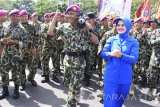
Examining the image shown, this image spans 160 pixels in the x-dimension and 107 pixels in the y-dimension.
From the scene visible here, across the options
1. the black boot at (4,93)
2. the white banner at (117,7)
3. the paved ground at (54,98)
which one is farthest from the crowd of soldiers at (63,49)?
the white banner at (117,7)

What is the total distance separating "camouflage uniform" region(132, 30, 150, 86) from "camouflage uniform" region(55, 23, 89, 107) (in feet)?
10.3

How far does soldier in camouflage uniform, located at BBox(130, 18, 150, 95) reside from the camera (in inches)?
322

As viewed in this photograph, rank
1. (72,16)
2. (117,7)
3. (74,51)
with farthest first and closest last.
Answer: (117,7)
(74,51)
(72,16)

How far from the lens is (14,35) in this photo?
6566mm

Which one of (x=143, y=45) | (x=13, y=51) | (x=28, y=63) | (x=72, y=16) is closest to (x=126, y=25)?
(x=72, y=16)

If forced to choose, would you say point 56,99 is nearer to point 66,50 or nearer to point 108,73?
point 66,50

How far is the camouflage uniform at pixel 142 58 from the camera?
8.20 m

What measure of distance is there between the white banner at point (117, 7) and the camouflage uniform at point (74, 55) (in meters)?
4.96

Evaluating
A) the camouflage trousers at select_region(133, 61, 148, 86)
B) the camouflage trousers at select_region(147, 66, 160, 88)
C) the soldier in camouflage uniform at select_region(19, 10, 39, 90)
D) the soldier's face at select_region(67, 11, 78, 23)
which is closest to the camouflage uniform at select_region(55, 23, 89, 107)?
the soldier's face at select_region(67, 11, 78, 23)

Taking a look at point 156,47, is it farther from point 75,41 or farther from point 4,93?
point 4,93

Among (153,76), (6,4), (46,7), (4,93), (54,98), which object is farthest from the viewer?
(6,4)

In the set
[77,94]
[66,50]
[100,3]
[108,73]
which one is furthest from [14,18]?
[100,3]

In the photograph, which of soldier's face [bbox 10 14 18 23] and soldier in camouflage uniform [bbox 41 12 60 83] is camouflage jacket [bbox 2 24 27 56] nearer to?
soldier's face [bbox 10 14 18 23]

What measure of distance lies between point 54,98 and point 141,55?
9.65 ft
